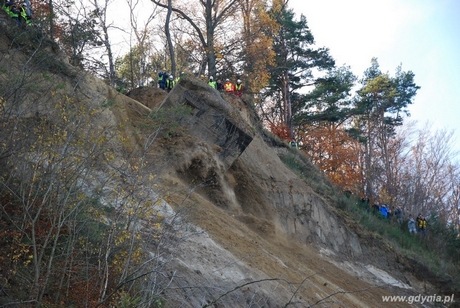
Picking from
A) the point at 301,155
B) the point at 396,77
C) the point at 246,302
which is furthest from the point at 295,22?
the point at 246,302

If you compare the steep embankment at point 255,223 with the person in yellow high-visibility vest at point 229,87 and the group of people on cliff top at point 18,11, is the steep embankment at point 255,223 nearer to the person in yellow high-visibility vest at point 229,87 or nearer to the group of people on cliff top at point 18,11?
the group of people on cliff top at point 18,11

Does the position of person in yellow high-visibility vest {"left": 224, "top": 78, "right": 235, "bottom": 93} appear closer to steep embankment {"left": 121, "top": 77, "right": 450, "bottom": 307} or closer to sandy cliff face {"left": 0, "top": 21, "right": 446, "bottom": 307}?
sandy cliff face {"left": 0, "top": 21, "right": 446, "bottom": 307}

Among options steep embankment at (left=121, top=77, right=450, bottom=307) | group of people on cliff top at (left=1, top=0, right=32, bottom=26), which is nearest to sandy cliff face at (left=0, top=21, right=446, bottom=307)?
steep embankment at (left=121, top=77, right=450, bottom=307)

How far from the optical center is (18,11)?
1285cm

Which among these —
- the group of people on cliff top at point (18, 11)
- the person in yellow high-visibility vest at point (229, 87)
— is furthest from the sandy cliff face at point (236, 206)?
the person in yellow high-visibility vest at point (229, 87)

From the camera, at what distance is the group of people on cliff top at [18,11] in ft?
39.4

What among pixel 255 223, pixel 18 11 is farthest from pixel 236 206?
pixel 18 11

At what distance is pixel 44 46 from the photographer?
12578 mm

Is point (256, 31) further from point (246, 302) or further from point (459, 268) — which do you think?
point (246, 302)

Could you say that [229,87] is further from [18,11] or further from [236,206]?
[18,11]

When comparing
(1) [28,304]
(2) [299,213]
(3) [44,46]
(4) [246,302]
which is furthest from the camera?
(2) [299,213]

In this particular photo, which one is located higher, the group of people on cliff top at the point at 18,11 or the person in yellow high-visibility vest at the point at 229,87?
the person in yellow high-visibility vest at the point at 229,87

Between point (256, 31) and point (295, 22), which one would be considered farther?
point (295, 22)

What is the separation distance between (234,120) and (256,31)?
1531 cm
